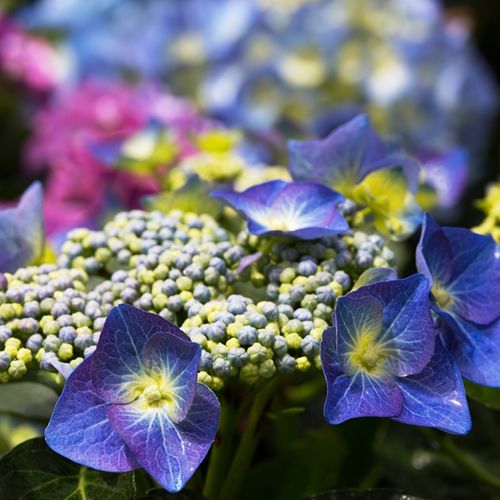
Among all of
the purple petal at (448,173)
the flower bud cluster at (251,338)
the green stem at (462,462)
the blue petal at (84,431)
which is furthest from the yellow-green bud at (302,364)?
the purple petal at (448,173)

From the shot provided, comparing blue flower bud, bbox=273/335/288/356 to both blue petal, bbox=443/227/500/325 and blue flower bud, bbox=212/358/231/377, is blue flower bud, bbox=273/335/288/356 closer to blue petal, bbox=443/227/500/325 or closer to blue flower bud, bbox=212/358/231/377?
blue flower bud, bbox=212/358/231/377

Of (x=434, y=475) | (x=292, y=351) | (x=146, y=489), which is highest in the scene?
(x=292, y=351)

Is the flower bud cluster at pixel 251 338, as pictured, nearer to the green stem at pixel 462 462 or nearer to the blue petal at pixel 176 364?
the blue petal at pixel 176 364

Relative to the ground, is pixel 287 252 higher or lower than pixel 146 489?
higher

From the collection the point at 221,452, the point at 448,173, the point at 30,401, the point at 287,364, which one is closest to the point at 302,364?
the point at 287,364

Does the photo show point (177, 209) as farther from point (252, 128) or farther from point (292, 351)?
point (252, 128)

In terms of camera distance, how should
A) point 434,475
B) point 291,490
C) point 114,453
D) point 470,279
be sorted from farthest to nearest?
point 434,475 < point 291,490 < point 470,279 < point 114,453

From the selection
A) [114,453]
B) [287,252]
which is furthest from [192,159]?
[114,453]
